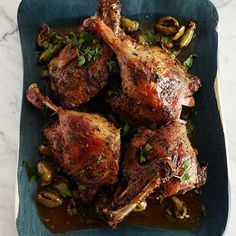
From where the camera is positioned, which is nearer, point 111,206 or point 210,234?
point 111,206

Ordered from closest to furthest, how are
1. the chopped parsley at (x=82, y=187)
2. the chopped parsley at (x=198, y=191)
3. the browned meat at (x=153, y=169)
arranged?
the browned meat at (x=153, y=169)
the chopped parsley at (x=82, y=187)
the chopped parsley at (x=198, y=191)

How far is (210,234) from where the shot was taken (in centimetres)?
268

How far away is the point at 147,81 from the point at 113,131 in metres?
0.29

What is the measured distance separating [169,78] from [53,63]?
0.63 meters

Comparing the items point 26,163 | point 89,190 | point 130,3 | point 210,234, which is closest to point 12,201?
point 26,163

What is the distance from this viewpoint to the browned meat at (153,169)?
2.40 m

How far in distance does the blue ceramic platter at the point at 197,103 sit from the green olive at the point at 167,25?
0.06 metres

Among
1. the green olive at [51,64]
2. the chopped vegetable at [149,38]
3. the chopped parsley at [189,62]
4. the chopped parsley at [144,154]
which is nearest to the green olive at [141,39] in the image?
the chopped vegetable at [149,38]

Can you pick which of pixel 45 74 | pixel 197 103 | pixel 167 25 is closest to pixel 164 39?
pixel 167 25

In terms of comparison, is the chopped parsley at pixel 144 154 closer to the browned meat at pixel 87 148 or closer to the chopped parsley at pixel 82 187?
the browned meat at pixel 87 148

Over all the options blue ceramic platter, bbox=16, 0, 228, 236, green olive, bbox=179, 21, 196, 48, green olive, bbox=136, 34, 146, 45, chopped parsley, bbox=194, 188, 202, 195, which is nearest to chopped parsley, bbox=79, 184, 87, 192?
blue ceramic platter, bbox=16, 0, 228, 236

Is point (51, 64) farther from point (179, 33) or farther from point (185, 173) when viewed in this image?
point (185, 173)

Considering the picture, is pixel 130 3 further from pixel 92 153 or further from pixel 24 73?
pixel 92 153

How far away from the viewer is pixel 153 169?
7.93 ft
